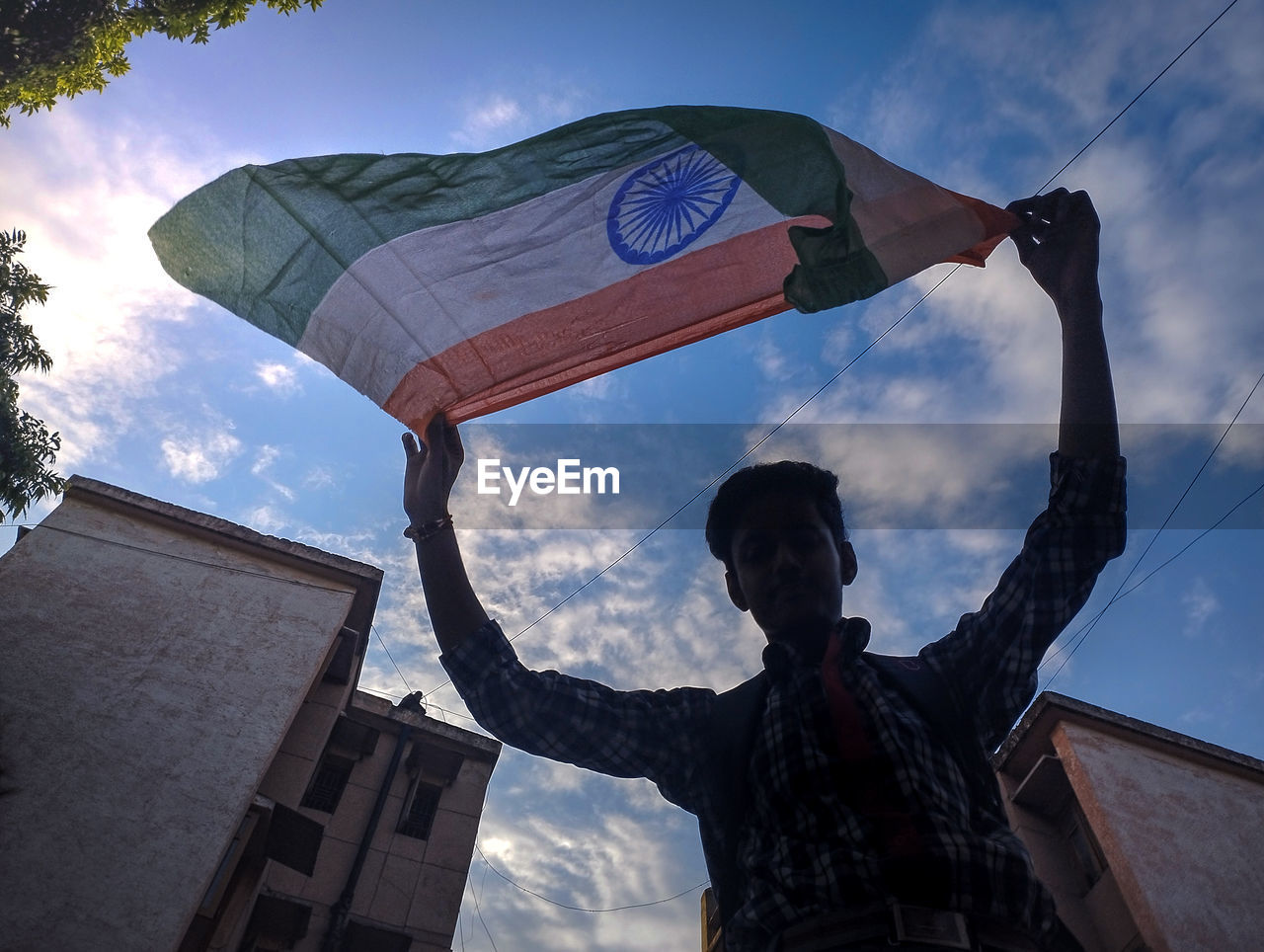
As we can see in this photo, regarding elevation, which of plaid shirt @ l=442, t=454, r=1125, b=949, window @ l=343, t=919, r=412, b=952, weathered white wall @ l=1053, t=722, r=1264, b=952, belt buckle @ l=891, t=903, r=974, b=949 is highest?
weathered white wall @ l=1053, t=722, r=1264, b=952

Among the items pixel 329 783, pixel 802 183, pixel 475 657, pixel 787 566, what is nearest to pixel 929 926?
pixel 787 566

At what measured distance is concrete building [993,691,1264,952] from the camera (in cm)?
1225

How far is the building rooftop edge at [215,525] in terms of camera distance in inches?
523

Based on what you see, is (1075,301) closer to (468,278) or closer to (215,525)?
(468,278)

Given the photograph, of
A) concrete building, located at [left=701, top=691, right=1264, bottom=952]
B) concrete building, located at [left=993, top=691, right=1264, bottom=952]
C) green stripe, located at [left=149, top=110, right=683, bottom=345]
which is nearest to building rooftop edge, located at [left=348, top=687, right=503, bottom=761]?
concrete building, located at [left=701, top=691, right=1264, bottom=952]

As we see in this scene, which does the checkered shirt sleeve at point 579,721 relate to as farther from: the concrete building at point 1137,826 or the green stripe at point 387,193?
the concrete building at point 1137,826

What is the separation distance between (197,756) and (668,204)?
10.7m

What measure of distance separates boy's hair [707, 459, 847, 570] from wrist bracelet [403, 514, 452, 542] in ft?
3.29

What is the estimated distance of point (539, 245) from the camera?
3568 millimetres

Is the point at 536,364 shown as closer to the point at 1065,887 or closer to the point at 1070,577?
the point at 1070,577

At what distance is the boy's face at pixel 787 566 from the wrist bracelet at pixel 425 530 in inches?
40.6

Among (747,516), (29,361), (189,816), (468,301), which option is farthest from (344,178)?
(189,816)

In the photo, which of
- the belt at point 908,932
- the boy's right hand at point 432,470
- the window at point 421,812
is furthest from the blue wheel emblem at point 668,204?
the window at point 421,812

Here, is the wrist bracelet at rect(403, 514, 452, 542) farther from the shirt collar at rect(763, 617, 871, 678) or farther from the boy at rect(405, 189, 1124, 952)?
the shirt collar at rect(763, 617, 871, 678)
